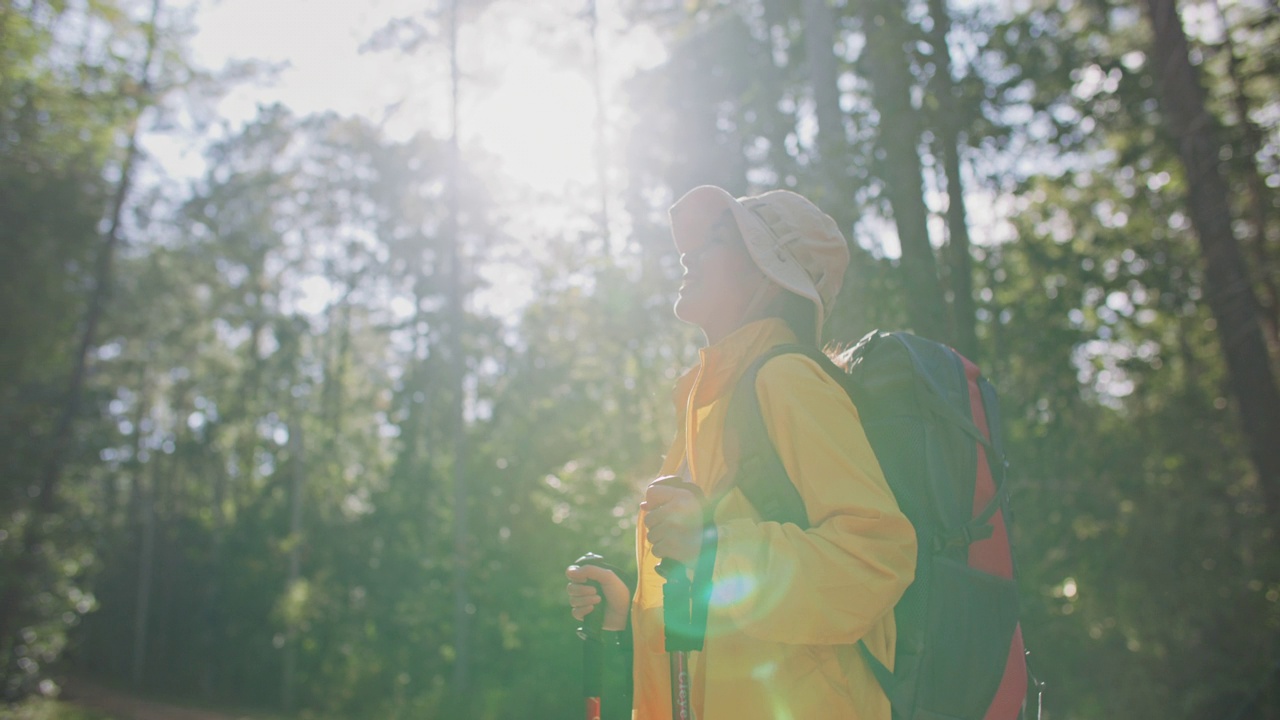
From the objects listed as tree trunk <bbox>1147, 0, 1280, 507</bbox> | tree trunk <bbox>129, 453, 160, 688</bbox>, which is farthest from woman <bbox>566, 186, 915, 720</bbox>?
tree trunk <bbox>129, 453, 160, 688</bbox>

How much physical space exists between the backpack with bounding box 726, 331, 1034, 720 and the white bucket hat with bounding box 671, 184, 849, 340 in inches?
9.1

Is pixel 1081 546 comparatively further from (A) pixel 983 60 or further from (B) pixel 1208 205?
(A) pixel 983 60

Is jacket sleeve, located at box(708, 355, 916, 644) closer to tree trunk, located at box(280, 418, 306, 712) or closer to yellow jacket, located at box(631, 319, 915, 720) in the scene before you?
→ yellow jacket, located at box(631, 319, 915, 720)

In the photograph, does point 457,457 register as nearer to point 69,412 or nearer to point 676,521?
point 69,412

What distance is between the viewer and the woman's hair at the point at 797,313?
2.13 meters

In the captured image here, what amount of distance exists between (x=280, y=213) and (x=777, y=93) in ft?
69.9

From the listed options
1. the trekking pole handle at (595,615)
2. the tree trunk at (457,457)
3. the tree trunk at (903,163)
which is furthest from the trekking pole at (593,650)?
the tree trunk at (457,457)

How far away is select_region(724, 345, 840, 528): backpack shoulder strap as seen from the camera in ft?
6.16

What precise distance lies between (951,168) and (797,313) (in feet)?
23.3

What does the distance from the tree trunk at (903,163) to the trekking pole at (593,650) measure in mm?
4686

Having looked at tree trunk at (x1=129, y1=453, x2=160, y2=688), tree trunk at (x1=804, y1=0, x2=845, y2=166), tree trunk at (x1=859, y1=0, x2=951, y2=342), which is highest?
tree trunk at (x1=804, y1=0, x2=845, y2=166)

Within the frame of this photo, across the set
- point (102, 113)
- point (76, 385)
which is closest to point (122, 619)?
point (76, 385)

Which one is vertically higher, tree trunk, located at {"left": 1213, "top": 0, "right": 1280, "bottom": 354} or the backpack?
tree trunk, located at {"left": 1213, "top": 0, "right": 1280, "bottom": 354}

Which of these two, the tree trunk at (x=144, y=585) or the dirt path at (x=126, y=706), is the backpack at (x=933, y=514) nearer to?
the dirt path at (x=126, y=706)
